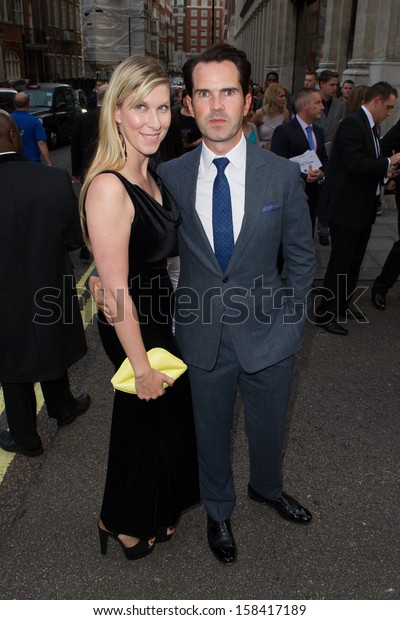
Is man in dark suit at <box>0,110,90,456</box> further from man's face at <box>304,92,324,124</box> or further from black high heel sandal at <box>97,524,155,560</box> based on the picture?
man's face at <box>304,92,324,124</box>

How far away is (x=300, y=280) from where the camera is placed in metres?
2.42

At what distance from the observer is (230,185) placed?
2.30m

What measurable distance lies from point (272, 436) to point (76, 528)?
1139 millimetres

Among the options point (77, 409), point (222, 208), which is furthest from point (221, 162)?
point (77, 409)

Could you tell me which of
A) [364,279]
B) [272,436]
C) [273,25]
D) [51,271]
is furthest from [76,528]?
[273,25]

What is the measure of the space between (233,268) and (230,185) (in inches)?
13.5

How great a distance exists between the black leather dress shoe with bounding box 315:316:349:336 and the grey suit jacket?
2.94m

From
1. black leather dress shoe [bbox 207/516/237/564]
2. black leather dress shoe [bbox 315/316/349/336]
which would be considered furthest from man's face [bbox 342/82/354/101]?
black leather dress shoe [bbox 207/516/237/564]

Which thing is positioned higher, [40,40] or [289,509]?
[40,40]

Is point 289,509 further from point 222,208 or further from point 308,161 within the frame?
point 308,161

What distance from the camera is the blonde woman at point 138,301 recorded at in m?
1.96

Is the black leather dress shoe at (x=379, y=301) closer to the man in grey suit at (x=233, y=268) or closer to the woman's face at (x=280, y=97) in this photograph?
the woman's face at (x=280, y=97)

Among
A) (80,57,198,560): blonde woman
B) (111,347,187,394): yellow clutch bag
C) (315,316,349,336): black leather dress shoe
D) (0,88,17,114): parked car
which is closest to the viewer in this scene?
(80,57,198,560): blonde woman

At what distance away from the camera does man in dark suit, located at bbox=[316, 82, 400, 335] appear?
4.84 metres
